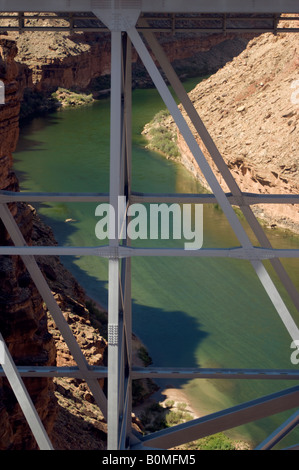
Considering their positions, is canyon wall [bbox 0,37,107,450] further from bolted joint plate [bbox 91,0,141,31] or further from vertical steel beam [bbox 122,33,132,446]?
bolted joint plate [bbox 91,0,141,31]

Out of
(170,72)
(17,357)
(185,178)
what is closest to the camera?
(170,72)

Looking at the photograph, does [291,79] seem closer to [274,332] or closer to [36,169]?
[36,169]

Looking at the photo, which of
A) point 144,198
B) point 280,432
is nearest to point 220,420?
point 280,432

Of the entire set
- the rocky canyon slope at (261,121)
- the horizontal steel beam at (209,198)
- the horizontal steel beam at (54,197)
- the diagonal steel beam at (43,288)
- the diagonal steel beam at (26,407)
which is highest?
the rocky canyon slope at (261,121)

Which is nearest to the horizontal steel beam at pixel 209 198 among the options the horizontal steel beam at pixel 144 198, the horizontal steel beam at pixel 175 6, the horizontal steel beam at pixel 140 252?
the horizontal steel beam at pixel 144 198

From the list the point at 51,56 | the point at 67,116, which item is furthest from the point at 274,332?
the point at 51,56

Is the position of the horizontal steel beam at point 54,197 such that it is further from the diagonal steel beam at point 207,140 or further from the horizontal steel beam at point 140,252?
the horizontal steel beam at point 140,252

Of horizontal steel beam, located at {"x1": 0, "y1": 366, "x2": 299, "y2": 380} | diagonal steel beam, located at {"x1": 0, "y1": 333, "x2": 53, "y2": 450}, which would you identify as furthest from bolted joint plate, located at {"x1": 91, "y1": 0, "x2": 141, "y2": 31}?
horizontal steel beam, located at {"x1": 0, "y1": 366, "x2": 299, "y2": 380}
